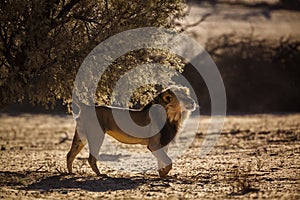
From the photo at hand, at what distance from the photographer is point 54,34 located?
15164mm

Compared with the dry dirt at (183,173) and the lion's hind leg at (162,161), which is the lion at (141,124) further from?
the dry dirt at (183,173)

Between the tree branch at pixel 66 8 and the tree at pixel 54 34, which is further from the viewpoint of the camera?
the tree branch at pixel 66 8

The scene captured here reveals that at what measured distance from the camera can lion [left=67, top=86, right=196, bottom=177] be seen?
592 inches

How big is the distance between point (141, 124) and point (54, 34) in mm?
2465

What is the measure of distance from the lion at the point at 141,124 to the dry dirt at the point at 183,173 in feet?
1.82

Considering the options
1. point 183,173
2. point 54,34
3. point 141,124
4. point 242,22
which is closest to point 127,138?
point 141,124

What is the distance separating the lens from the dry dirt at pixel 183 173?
41.1 feet

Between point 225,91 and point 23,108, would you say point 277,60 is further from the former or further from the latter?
point 23,108

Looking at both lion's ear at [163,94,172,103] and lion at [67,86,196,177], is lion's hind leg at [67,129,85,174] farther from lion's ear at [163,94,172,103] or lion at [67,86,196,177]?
lion's ear at [163,94,172,103]

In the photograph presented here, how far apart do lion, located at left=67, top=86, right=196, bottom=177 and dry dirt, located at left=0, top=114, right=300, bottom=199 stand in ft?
1.82

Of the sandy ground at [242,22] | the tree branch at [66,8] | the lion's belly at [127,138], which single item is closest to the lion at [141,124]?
the lion's belly at [127,138]

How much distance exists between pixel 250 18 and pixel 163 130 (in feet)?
95.3

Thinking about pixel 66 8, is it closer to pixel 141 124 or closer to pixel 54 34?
pixel 54 34

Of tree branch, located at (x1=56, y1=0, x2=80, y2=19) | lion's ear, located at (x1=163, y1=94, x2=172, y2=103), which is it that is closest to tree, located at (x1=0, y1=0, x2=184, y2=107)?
tree branch, located at (x1=56, y1=0, x2=80, y2=19)
